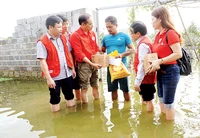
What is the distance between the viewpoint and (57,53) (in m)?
3.43

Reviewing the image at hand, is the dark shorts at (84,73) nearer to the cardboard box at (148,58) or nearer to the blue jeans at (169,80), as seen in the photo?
the cardboard box at (148,58)

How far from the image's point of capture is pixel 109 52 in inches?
150

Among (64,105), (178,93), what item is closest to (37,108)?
(64,105)

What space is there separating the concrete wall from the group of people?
3101 millimetres

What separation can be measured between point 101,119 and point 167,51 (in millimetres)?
1443

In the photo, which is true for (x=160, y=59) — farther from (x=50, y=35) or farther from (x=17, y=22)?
(x=17, y=22)

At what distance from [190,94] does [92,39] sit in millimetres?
2256

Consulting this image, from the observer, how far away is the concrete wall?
6.67 m

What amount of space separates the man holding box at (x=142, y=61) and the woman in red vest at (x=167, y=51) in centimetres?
16

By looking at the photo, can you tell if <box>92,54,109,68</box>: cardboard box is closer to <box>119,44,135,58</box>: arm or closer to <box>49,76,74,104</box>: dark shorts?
<box>119,44,135,58</box>: arm

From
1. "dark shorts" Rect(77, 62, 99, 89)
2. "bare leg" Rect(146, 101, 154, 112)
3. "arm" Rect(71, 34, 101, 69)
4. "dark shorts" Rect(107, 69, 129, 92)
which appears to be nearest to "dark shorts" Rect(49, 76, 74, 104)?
"dark shorts" Rect(77, 62, 99, 89)

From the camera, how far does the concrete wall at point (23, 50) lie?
6668 mm

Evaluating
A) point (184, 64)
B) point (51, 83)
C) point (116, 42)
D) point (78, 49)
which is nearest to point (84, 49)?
point (78, 49)

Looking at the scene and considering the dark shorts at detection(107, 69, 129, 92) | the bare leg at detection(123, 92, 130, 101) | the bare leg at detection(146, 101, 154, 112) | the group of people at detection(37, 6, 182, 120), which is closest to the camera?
the group of people at detection(37, 6, 182, 120)
